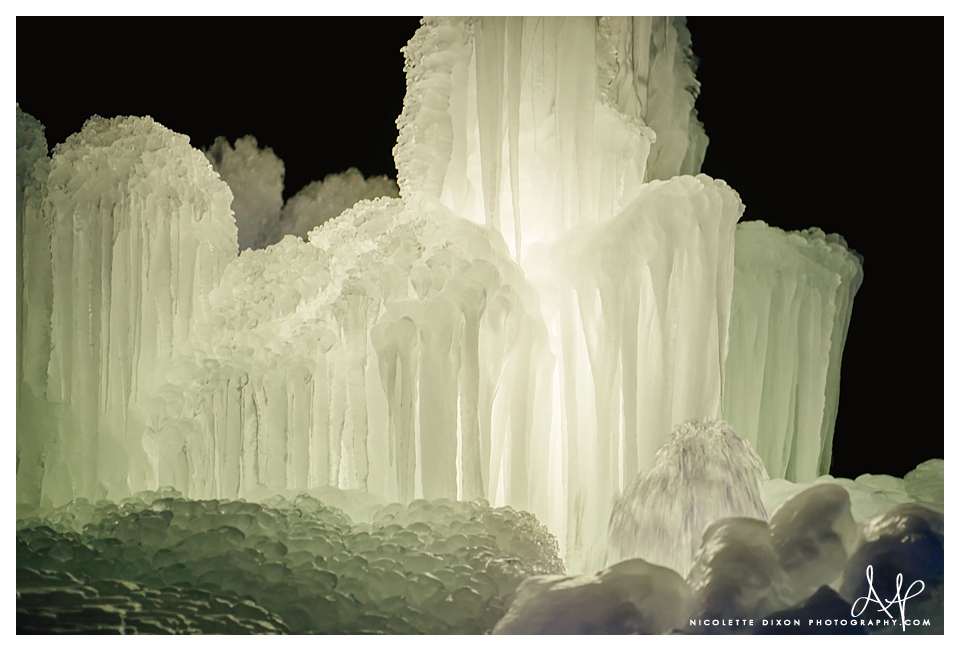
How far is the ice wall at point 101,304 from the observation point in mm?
4949

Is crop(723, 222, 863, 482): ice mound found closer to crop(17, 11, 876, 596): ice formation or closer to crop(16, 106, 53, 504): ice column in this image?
crop(17, 11, 876, 596): ice formation

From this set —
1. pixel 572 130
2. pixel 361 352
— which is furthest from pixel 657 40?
pixel 361 352

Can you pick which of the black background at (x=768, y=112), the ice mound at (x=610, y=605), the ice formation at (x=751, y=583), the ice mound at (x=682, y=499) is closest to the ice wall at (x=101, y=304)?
the black background at (x=768, y=112)

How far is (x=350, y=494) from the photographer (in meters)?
4.50

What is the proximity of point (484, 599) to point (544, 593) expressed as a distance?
11.6 inches

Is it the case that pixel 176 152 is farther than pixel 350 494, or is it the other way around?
pixel 176 152

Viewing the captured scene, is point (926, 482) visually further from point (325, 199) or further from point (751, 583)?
point (325, 199)

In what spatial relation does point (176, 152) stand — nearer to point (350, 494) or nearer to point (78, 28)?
point (78, 28)

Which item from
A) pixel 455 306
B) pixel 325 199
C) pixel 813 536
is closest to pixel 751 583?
pixel 813 536

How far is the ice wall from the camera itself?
16.2 ft

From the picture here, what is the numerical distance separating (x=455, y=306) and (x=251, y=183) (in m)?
2.00

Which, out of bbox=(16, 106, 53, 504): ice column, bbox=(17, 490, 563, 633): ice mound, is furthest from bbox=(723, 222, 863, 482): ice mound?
bbox=(16, 106, 53, 504): ice column
